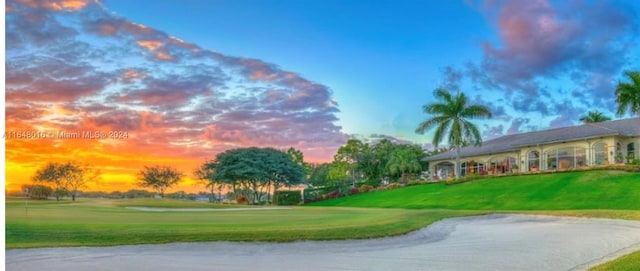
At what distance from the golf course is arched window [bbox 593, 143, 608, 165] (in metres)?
5.00

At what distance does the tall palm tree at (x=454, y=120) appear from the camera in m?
45.2

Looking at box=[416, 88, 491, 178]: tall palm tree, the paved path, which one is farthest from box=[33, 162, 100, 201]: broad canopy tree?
box=[416, 88, 491, 178]: tall palm tree

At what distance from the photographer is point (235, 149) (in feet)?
182

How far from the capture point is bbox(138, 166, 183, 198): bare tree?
176 feet

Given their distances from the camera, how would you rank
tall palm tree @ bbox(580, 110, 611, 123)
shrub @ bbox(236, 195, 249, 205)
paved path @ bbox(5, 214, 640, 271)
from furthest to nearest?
1. tall palm tree @ bbox(580, 110, 611, 123)
2. shrub @ bbox(236, 195, 249, 205)
3. paved path @ bbox(5, 214, 640, 271)

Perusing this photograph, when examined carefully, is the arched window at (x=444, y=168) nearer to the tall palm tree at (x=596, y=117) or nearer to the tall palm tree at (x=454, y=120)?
the tall palm tree at (x=454, y=120)

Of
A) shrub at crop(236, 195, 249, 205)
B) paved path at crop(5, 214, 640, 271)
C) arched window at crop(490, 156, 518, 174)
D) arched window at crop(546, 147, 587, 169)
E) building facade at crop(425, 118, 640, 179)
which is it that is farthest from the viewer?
shrub at crop(236, 195, 249, 205)

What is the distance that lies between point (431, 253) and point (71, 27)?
12.0 meters

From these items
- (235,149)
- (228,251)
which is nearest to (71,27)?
(228,251)

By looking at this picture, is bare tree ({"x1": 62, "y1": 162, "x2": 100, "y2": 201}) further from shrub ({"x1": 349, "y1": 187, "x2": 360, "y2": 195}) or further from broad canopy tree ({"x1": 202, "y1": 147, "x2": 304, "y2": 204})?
shrub ({"x1": 349, "y1": 187, "x2": 360, "y2": 195})

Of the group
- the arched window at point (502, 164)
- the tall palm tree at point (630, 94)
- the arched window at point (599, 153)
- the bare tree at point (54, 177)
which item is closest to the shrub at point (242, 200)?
the bare tree at point (54, 177)

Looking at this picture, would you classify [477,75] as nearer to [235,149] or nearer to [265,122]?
[265,122]

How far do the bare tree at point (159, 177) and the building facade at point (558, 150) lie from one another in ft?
83.9

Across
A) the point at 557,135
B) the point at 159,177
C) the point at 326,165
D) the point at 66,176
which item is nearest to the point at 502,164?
the point at 557,135
